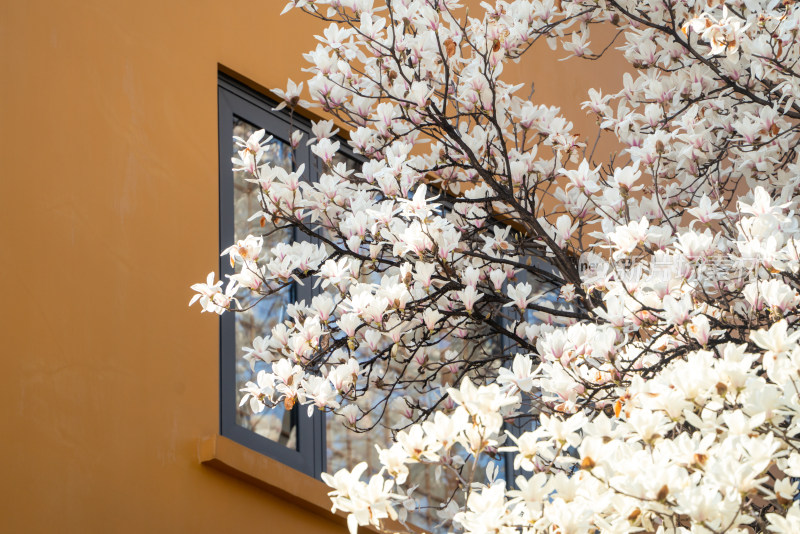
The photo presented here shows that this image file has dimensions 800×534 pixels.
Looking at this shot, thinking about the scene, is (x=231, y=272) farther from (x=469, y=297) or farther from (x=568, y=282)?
(x=568, y=282)

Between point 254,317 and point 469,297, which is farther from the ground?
point 254,317

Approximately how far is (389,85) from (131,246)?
3.37ft

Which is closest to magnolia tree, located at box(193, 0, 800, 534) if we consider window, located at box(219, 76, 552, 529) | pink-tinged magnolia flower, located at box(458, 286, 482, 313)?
pink-tinged magnolia flower, located at box(458, 286, 482, 313)

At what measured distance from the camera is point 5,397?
304 centimetres

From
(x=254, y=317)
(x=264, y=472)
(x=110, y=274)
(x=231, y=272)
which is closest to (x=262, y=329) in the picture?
(x=254, y=317)

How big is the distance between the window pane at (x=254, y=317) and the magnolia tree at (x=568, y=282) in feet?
0.31

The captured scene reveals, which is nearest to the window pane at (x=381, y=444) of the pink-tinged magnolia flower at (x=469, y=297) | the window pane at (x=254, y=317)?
the window pane at (x=254, y=317)

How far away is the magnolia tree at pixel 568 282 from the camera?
80.9 inches

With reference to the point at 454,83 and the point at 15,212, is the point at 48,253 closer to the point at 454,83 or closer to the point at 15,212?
Answer: the point at 15,212

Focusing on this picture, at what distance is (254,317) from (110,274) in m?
0.70

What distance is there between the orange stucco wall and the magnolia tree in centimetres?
31

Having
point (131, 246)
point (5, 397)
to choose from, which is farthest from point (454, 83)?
point (5, 397)

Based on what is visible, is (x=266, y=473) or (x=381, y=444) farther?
(x=381, y=444)

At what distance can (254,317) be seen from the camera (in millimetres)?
4016
